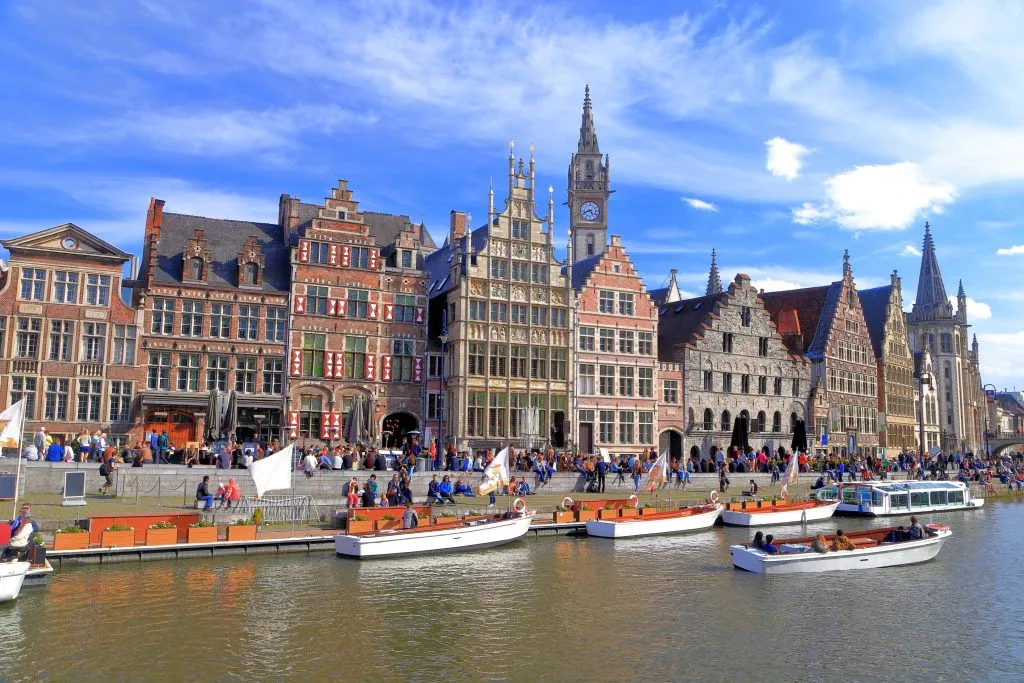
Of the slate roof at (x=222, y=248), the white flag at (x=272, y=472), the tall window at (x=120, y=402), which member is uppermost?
the slate roof at (x=222, y=248)

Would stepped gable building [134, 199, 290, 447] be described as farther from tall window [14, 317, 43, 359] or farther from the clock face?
the clock face

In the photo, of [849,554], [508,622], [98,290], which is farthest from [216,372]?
[849,554]

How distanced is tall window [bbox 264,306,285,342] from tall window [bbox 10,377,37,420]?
11.2m

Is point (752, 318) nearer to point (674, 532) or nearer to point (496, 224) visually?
point (496, 224)

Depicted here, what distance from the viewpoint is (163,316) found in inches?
1715

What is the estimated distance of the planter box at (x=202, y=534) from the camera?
2566cm

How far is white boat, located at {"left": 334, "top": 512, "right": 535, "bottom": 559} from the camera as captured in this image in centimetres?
2631

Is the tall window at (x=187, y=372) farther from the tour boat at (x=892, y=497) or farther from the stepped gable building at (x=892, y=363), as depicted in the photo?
the stepped gable building at (x=892, y=363)

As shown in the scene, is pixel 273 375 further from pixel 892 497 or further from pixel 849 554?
pixel 892 497

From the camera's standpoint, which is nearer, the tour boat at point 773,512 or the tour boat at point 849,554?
the tour boat at point 849,554

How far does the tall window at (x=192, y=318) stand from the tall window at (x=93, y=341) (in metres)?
3.76

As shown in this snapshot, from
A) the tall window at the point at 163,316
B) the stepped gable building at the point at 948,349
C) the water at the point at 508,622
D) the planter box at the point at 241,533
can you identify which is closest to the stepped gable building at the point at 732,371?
the water at the point at 508,622

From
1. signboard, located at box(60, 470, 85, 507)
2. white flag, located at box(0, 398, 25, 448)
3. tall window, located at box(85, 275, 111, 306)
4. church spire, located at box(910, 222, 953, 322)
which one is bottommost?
signboard, located at box(60, 470, 85, 507)

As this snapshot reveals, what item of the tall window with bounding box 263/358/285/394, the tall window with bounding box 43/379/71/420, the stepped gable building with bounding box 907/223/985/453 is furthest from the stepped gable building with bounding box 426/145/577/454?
the stepped gable building with bounding box 907/223/985/453
